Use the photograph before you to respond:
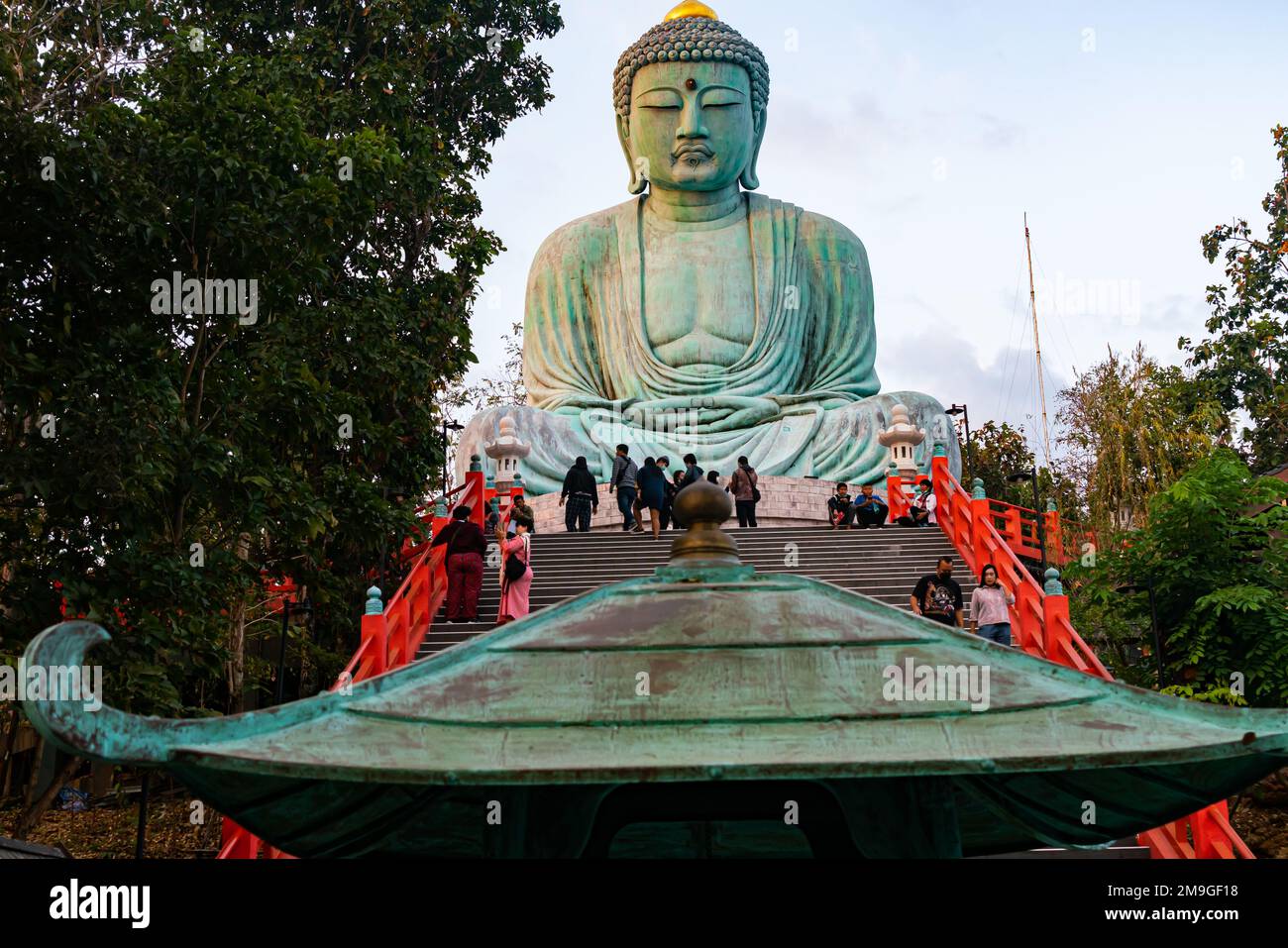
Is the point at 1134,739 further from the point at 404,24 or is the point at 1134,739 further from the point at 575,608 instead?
the point at 404,24

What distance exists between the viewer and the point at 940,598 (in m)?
8.89

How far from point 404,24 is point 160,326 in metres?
10.1

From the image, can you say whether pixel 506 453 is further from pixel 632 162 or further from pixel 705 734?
pixel 705 734

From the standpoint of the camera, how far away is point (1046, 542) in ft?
51.3

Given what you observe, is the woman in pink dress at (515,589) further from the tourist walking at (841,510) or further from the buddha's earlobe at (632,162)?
the buddha's earlobe at (632,162)

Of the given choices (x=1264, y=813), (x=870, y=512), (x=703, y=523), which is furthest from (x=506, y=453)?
(x=703, y=523)

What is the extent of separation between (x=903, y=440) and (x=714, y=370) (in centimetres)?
311

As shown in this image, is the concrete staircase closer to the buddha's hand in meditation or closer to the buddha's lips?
the buddha's hand in meditation

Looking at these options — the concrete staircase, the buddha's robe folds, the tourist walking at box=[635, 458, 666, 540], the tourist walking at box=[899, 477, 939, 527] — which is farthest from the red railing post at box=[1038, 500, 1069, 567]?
the tourist walking at box=[635, 458, 666, 540]

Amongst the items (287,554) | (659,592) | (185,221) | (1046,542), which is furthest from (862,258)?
(659,592)

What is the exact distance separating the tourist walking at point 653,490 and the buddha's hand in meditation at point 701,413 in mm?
3680

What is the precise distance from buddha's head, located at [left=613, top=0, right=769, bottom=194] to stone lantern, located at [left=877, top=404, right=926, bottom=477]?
14.6ft
